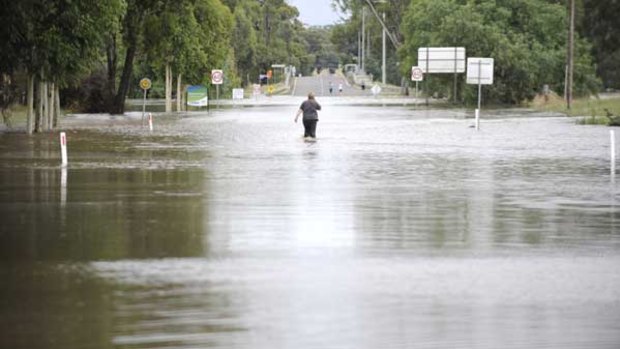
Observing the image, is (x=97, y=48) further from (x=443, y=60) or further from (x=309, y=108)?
(x=443, y=60)

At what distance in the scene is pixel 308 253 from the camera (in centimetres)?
1276

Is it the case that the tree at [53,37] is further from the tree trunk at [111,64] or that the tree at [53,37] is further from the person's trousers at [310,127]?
the tree trunk at [111,64]

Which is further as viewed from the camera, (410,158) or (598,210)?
(410,158)

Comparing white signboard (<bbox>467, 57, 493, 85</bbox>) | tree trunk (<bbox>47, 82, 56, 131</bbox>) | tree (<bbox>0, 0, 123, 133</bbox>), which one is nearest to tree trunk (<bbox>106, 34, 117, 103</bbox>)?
tree trunk (<bbox>47, 82, 56, 131</bbox>)

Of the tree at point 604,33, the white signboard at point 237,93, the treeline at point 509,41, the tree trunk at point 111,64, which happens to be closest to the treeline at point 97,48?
the tree trunk at point 111,64

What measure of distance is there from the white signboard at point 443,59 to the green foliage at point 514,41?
2686 millimetres

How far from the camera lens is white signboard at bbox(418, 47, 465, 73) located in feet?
246

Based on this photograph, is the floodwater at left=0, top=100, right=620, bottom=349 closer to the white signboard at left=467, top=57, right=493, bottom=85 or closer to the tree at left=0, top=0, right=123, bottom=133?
the tree at left=0, top=0, right=123, bottom=133

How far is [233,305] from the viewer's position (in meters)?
9.73

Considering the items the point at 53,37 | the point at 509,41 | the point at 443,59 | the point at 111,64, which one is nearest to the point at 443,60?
the point at 443,59

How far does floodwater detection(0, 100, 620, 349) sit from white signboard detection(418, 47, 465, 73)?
1894 inches

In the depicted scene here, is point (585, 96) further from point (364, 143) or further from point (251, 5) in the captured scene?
point (251, 5)

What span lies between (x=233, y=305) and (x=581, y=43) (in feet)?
247

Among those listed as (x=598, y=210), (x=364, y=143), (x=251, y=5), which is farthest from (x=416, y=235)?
(x=251, y=5)
